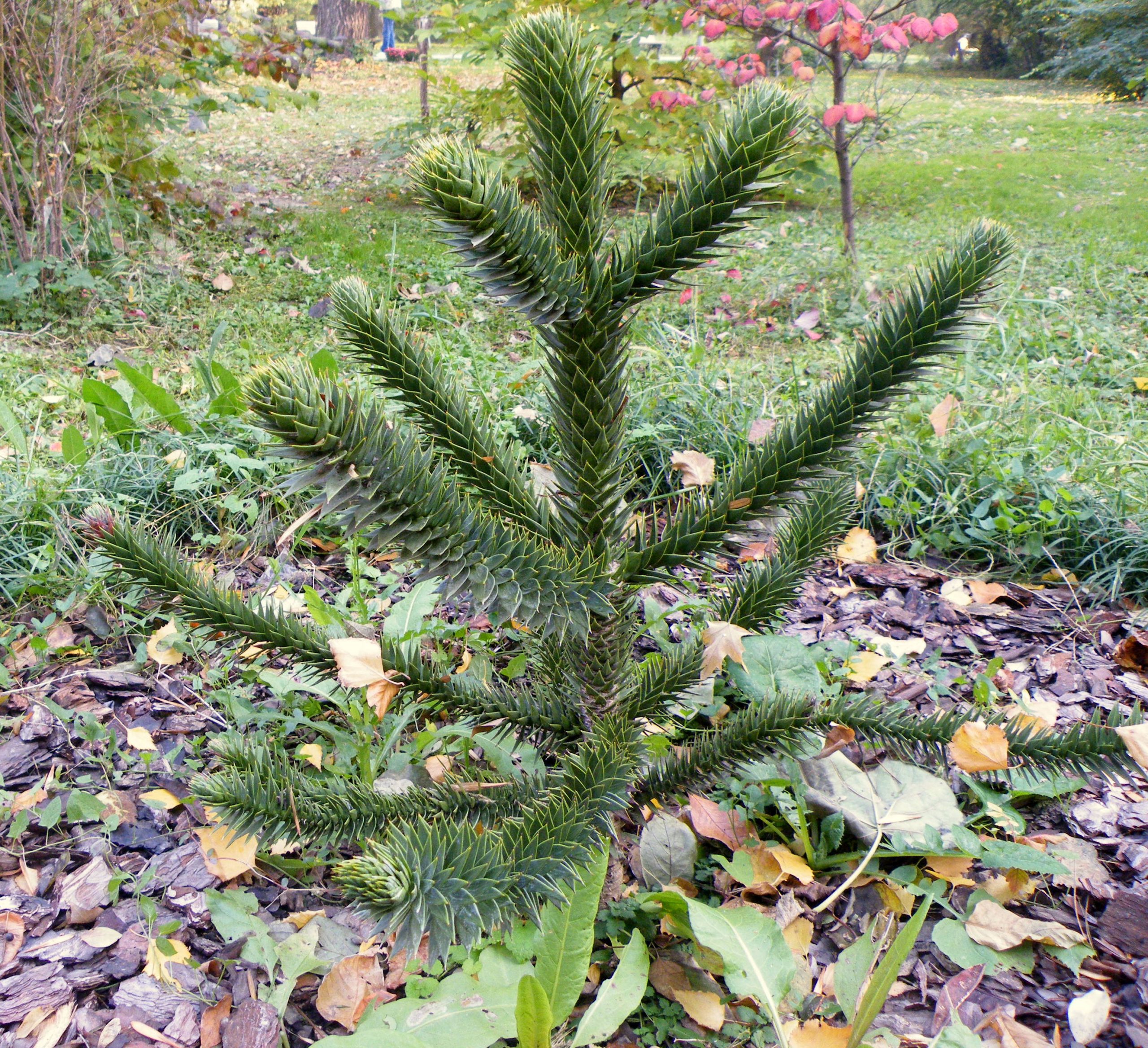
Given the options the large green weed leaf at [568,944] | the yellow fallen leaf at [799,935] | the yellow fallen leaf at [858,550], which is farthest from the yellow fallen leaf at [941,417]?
the large green weed leaf at [568,944]

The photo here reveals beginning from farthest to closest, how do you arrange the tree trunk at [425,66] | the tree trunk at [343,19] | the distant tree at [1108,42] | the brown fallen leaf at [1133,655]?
the tree trunk at [343,19] < the distant tree at [1108,42] < the tree trunk at [425,66] < the brown fallen leaf at [1133,655]

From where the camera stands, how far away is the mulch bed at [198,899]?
1455mm

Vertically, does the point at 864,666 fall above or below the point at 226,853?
above

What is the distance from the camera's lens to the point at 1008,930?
154cm

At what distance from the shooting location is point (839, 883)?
1.72 meters

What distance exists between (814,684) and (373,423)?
48.2 inches

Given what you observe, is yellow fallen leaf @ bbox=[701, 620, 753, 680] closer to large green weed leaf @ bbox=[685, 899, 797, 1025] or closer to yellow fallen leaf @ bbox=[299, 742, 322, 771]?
large green weed leaf @ bbox=[685, 899, 797, 1025]

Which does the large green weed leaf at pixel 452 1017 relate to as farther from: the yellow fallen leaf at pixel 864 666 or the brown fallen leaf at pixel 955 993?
the yellow fallen leaf at pixel 864 666

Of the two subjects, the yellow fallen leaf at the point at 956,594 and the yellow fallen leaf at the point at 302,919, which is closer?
the yellow fallen leaf at the point at 302,919

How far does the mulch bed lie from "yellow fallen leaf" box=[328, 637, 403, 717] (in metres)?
0.46

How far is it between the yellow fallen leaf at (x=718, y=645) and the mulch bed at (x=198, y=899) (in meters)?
0.45

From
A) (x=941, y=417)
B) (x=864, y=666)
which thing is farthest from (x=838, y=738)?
(x=941, y=417)

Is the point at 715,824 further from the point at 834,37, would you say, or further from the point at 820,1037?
the point at 834,37

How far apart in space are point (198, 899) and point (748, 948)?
1110mm
